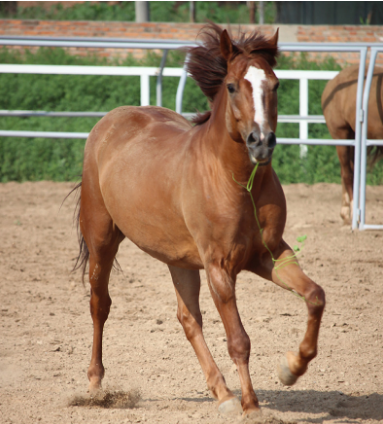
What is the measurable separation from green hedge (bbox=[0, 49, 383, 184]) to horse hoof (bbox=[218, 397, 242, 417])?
25.7ft

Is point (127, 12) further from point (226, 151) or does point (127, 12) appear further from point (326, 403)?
point (326, 403)

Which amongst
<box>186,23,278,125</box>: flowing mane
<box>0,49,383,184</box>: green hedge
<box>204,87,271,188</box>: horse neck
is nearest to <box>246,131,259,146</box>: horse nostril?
<box>204,87,271,188</box>: horse neck

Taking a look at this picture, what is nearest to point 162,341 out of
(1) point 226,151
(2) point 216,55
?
(1) point 226,151

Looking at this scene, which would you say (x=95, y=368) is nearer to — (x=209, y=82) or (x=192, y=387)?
(x=192, y=387)

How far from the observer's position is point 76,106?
37.6ft

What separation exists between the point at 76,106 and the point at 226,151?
29.9 feet

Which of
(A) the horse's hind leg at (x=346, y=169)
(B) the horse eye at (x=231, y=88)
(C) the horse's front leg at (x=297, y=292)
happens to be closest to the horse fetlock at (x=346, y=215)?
(A) the horse's hind leg at (x=346, y=169)

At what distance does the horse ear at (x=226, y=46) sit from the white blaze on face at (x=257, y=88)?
239 millimetres

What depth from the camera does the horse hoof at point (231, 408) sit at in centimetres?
300

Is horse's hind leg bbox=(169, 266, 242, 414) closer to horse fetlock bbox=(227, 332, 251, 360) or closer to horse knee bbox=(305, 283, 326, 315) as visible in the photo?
horse fetlock bbox=(227, 332, 251, 360)

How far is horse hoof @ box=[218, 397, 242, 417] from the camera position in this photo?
3004 mm

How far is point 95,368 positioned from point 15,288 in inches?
87.8

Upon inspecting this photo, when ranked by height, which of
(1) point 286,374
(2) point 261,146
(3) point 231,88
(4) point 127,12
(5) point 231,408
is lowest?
(5) point 231,408

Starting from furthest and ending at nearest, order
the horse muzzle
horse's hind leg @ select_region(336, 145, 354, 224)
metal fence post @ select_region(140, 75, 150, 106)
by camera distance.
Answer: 1. metal fence post @ select_region(140, 75, 150, 106)
2. horse's hind leg @ select_region(336, 145, 354, 224)
3. the horse muzzle
